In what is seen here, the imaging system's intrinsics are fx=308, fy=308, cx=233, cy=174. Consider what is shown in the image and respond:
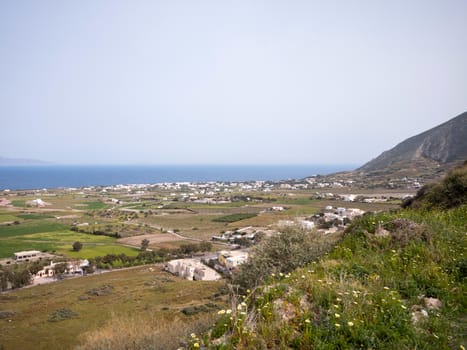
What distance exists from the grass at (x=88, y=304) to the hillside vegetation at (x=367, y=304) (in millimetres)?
12428

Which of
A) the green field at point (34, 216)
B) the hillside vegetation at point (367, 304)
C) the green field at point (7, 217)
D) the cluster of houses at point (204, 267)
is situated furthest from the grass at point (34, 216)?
the hillside vegetation at point (367, 304)

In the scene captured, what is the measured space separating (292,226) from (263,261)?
72.2 inches

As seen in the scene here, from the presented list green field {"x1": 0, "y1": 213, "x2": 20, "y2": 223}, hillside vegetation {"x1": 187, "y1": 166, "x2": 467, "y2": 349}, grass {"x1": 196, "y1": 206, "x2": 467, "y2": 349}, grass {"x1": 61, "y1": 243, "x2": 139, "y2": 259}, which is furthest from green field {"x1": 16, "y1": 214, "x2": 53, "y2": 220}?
grass {"x1": 196, "y1": 206, "x2": 467, "y2": 349}

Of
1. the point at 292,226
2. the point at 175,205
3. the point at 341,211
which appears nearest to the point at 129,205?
the point at 175,205

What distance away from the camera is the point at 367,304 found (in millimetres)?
4691

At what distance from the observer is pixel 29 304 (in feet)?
97.8

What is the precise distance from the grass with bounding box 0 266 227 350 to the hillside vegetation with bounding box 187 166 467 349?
40.8 ft

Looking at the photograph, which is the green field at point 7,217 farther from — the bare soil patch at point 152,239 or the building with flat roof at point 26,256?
the building with flat roof at point 26,256

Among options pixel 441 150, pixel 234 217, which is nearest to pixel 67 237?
pixel 234 217

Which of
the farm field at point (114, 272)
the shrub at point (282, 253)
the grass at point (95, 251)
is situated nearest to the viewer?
the shrub at point (282, 253)

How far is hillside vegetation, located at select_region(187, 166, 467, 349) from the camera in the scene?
412 centimetres

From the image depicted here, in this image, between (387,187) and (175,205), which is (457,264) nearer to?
(175,205)

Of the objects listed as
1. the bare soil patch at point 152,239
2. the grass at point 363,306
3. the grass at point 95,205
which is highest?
the grass at point 363,306

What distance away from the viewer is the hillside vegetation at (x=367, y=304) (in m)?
4.12
